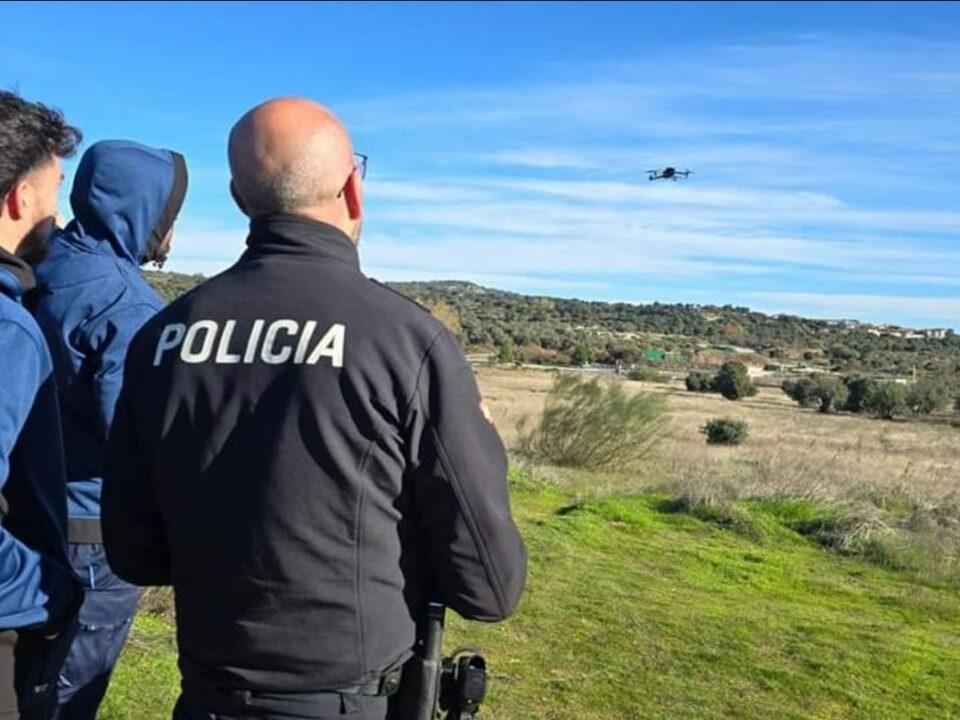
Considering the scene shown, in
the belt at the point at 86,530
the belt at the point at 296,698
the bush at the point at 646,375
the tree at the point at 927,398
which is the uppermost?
the belt at the point at 86,530

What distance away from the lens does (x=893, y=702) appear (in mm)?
6707

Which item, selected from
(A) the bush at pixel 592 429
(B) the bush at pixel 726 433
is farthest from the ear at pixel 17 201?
(B) the bush at pixel 726 433

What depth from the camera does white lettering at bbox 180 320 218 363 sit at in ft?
6.94

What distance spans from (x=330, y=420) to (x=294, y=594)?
372 mm

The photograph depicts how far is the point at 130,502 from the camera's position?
7.62 feet

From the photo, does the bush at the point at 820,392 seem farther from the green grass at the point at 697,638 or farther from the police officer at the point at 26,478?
the police officer at the point at 26,478

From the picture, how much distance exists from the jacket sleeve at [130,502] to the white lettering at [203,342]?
0.22 metres

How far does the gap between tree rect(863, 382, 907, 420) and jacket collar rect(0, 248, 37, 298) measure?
1728 inches

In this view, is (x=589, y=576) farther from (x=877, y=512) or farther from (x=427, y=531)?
(x=427, y=531)

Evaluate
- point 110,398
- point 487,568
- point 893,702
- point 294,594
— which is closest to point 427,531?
point 487,568

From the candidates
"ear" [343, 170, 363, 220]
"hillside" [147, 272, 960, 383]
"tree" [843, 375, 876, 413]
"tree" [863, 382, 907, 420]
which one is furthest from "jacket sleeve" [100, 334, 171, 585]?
"tree" [843, 375, 876, 413]

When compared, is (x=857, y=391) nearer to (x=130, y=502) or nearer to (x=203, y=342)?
(x=130, y=502)

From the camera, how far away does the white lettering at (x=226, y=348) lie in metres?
2.09

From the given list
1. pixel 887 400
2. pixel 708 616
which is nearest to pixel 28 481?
pixel 708 616
